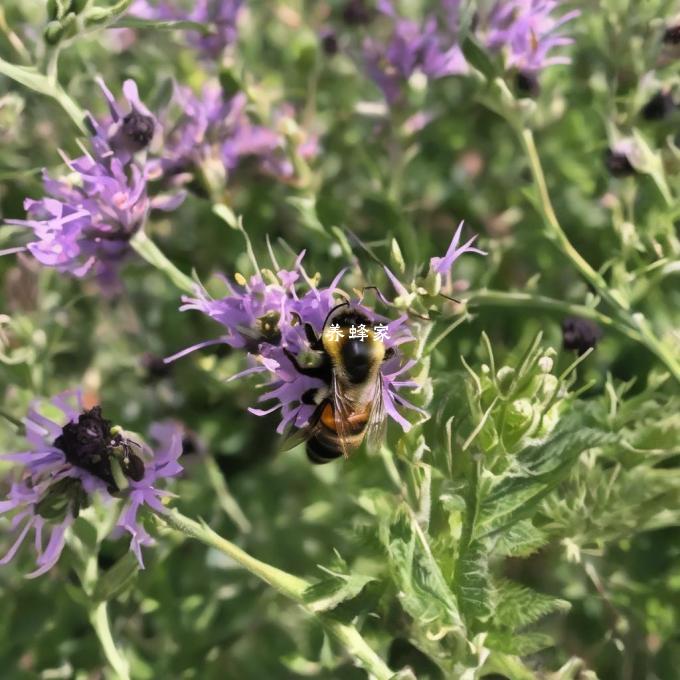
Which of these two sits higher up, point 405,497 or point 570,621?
point 405,497

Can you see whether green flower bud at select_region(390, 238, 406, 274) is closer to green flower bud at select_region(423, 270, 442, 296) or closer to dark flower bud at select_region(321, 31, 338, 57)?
green flower bud at select_region(423, 270, 442, 296)

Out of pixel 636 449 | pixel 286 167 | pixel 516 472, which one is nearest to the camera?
pixel 516 472

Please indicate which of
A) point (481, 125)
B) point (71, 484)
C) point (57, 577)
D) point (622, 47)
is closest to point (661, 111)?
point (622, 47)

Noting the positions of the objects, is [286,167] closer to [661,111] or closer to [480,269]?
[480,269]

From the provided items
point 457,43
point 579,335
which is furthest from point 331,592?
point 457,43

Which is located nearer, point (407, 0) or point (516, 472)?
point (516, 472)

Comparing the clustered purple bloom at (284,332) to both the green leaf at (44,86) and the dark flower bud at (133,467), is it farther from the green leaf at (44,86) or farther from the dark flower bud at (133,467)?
the green leaf at (44,86)

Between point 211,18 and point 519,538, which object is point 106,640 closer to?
point 519,538
